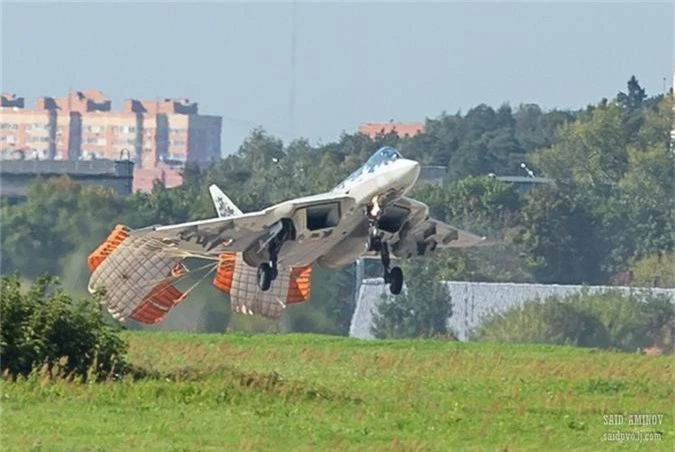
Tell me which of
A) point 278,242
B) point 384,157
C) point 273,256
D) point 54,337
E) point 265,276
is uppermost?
point 384,157

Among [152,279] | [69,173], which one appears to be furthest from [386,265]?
[69,173]

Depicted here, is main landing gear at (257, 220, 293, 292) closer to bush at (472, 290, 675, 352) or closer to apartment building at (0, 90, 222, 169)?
bush at (472, 290, 675, 352)

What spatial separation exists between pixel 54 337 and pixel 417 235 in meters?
7.36

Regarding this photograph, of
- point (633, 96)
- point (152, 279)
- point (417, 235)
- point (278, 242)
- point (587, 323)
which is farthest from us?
point (633, 96)

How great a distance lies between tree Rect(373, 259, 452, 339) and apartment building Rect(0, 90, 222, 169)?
38.0 m

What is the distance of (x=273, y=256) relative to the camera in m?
28.4

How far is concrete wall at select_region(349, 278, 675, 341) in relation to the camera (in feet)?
150

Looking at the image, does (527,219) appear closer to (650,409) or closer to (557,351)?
(557,351)

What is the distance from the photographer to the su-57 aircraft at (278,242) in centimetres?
2697

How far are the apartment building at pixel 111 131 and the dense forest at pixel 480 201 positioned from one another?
60.3 ft

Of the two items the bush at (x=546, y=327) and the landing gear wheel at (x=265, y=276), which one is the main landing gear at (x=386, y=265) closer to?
the landing gear wheel at (x=265, y=276)

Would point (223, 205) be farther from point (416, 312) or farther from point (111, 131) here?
point (111, 131)

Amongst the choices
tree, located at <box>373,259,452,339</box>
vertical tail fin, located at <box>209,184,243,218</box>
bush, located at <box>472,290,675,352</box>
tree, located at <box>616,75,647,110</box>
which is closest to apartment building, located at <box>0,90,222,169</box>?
tree, located at <box>616,75,647,110</box>

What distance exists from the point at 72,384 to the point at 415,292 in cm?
2601
